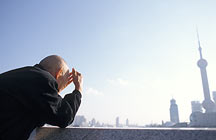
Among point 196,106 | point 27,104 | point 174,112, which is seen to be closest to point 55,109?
point 27,104

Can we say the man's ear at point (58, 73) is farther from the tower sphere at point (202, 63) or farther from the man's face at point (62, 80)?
the tower sphere at point (202, 63)

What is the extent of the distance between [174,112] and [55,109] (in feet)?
583

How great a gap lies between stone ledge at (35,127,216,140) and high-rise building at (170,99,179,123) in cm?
17466

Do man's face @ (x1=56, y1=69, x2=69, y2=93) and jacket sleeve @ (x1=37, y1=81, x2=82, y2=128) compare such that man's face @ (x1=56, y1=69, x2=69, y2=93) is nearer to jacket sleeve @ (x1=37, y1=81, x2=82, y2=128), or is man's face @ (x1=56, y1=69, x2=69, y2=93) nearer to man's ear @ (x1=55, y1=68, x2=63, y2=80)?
man's ear @ (x1=55, y1=68, x2=63, y2=80)

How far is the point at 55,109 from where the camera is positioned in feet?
5.58

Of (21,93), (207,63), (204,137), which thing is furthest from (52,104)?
(207,63)

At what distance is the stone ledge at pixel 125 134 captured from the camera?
1717 millimetres

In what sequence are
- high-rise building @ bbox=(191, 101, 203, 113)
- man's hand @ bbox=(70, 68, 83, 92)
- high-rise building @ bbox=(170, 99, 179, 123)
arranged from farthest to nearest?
high-rise building @ bbox=(170, 99, 179, 123) → high-rise building @ bbox=(191, 101, 203, 113) → man's hand @ bbox=(70, 68, 83, 92)

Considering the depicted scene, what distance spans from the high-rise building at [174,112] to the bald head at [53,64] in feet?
574

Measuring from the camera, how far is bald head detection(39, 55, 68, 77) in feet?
6.79

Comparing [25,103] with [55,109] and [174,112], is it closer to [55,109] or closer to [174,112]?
[55,109]

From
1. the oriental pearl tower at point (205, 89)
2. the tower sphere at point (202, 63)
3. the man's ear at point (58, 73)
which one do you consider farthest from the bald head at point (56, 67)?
the tower sphere at point (202, 63)

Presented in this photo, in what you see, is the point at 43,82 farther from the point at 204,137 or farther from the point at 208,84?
the point at 208,84

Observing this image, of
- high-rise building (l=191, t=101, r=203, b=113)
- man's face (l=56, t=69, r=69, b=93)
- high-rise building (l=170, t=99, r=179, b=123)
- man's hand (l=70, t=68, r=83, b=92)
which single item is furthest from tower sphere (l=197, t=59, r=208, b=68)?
man's face (l=56, t=69, r=69, b=93)
